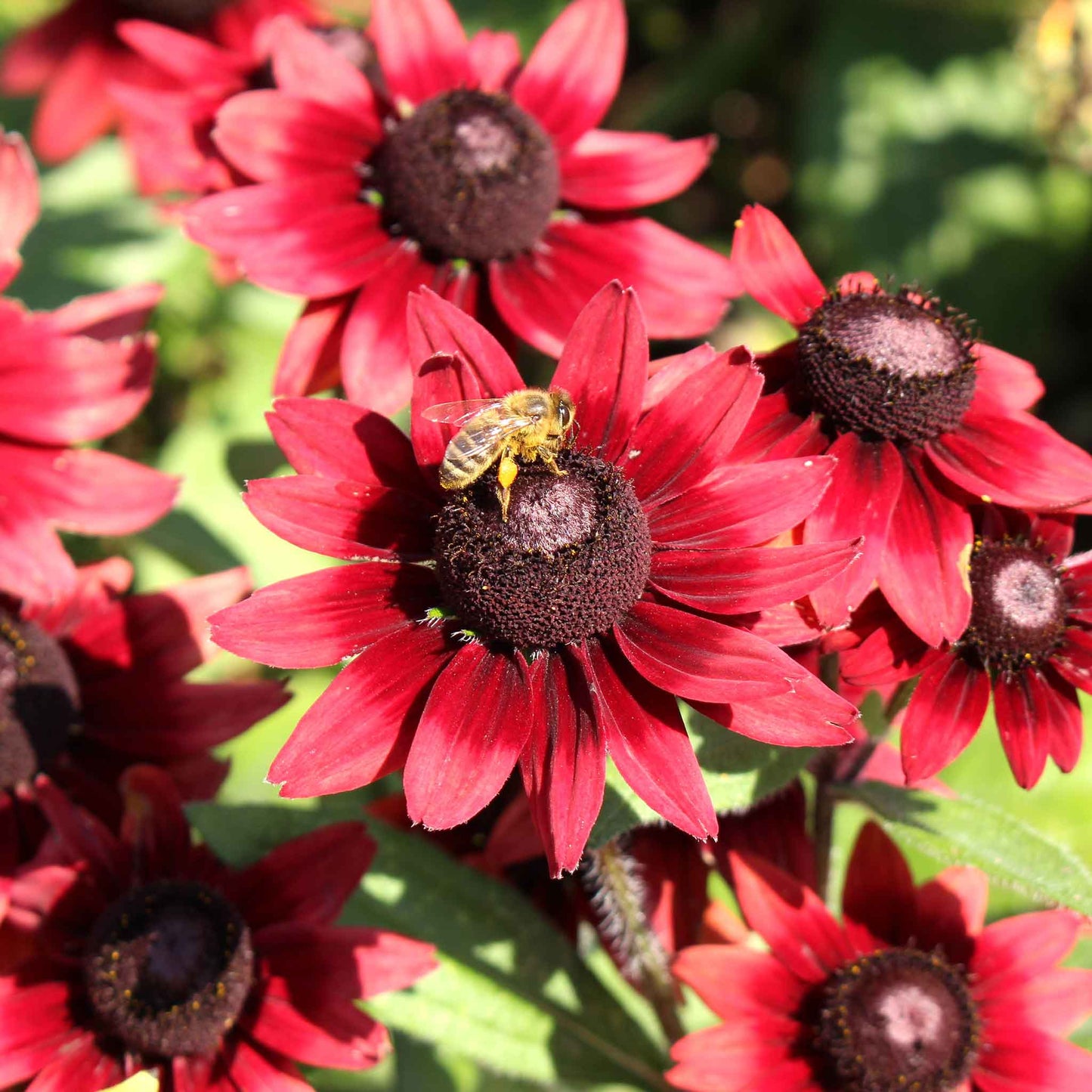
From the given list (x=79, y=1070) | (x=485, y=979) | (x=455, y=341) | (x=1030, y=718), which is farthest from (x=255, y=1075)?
(x=1030, y=718)

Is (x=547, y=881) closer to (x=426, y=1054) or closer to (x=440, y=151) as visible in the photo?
(x=426, y=1054)

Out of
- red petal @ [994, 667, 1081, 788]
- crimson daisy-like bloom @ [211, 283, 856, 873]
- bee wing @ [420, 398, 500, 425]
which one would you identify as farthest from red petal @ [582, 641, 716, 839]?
red petal @ [994, 667, 1081, 788]

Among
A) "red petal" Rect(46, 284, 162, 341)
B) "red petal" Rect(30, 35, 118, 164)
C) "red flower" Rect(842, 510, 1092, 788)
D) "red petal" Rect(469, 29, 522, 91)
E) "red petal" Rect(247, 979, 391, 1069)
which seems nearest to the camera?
"red flower" Rect(842, 510, 1092, 788)

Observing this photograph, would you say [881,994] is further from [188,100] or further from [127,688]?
[188,100]

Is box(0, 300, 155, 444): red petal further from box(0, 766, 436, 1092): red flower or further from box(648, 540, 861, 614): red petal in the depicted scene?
box(648, 540, 861, 614): red petal

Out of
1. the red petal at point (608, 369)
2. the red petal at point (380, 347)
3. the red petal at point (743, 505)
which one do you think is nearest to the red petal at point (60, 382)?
the red petal at point (380, 347)

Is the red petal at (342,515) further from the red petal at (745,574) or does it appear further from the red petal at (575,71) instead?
the red petal at (575,71)
